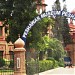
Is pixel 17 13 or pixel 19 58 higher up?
pixel 17 13

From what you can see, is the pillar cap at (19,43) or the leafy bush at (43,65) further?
the leafy bush at (43,65)

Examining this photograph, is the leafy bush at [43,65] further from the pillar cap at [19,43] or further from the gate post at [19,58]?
the pillar cap at [19,43]

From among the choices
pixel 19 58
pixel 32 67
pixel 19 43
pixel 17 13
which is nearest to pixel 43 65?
pixel 32 67

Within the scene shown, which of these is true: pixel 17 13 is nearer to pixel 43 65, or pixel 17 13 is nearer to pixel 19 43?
pixel 19 43

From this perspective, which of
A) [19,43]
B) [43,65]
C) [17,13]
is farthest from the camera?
[43,65]

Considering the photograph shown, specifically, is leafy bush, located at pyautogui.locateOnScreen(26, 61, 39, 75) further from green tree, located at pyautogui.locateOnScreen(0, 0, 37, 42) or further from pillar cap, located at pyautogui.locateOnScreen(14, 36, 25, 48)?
pillar cap, located at pyautogui.locateOnScreen(14, 36, 25, 48)

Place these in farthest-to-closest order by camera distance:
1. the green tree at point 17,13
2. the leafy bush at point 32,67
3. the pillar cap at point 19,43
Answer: the green tree at point 17,13 < the leafy bush at point 32,67 < the pillar cap at point 19,43

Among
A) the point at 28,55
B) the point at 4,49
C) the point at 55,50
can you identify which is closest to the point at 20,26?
the point at 28,55

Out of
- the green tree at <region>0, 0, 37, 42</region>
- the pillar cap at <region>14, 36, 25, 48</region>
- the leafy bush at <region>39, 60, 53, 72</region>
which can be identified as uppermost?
the green tree at <region>0, 0, 37, 42</region>

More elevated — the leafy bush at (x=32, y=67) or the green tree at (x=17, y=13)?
the green tree at (x=17, y=13)

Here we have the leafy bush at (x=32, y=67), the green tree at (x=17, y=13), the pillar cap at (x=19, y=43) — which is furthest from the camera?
the green tree at (x=17, y=13)

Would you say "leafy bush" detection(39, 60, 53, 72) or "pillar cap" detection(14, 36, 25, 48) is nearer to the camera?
"pillar cap" detection(14, 36, 25, 48)

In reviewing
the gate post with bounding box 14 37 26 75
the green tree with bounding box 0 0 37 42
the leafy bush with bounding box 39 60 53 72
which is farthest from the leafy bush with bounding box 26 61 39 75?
the leafy bush with bounding box 39 60 53 72

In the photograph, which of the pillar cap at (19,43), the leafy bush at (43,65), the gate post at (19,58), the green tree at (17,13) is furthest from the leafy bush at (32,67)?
the leafy bush at (43,65)
